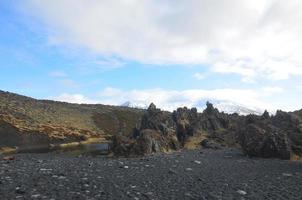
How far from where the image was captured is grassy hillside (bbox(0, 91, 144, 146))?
104750 millimetres

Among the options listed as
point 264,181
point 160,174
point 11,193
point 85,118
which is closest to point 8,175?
point 11,193

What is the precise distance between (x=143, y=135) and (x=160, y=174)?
22.1 metres

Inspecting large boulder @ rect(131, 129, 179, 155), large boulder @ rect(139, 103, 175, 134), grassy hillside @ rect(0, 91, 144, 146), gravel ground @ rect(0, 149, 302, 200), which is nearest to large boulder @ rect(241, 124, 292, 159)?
gravel ground @ rect(0, 149, 302, 200)

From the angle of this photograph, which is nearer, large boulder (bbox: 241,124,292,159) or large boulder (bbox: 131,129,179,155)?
large boulder (bbox: 241,124,292,159)

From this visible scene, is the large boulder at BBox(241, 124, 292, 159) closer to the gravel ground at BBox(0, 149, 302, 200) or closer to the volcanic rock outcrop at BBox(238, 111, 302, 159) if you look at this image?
the volcanic rock outcrop at BBox(238, 111, 302, 159)

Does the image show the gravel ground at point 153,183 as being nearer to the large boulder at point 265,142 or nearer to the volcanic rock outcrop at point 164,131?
the large boulder at point 265,142

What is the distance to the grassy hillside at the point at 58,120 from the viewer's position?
104750 millimetres

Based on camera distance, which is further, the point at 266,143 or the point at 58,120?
the point at 58,120

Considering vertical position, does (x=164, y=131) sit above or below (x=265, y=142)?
above

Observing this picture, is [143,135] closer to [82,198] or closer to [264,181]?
[264,181]

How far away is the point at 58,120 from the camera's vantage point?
456 ft

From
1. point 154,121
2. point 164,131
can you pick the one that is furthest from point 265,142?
point 154,121

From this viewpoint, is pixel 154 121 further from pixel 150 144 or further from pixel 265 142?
pixel 265 142

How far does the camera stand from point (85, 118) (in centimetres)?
15575
